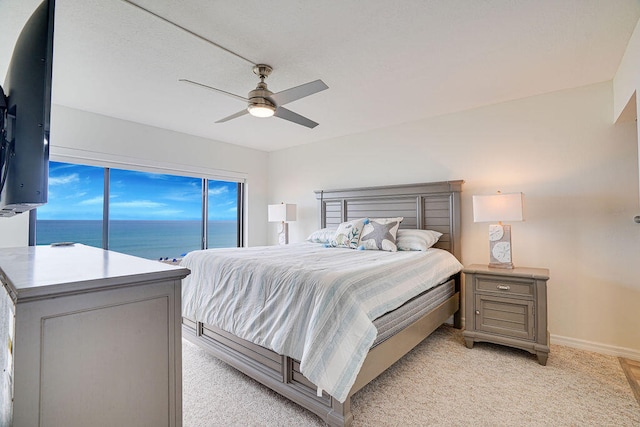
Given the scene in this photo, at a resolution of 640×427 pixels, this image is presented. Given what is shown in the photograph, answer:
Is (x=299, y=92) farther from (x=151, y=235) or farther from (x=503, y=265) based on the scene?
(x=151, y=235)

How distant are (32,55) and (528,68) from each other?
10.5ft

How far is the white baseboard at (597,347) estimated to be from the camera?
2.58 m

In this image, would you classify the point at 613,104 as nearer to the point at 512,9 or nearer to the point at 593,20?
the point at 593,20

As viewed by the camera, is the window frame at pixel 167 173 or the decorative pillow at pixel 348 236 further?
the decorative pillow at pixel 348 236

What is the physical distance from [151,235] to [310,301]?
185 inches

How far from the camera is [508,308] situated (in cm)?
266

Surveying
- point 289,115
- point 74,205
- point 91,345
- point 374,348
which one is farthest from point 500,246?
point 74,205

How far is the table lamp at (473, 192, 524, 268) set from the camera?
108 inches

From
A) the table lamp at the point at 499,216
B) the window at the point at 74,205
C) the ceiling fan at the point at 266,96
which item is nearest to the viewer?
the ceiling fan at the point at 266,96

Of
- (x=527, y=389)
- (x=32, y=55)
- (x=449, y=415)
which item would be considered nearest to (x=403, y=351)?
(x=449, y=415)

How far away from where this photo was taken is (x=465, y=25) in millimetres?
1972

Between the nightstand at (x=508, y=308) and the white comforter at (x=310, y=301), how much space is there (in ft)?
1.44

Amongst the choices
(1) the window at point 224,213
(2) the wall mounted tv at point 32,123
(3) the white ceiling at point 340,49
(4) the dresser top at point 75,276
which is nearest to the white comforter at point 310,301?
(4) the dresser top at point 75,276

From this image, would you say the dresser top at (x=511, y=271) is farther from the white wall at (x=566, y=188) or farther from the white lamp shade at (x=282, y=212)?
the white lamp shade at (x=282, y=212)
